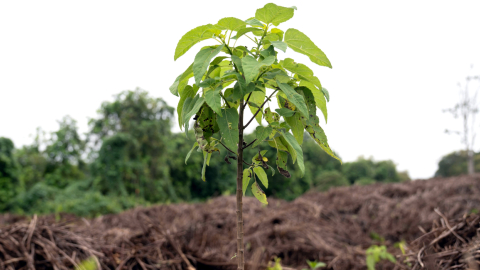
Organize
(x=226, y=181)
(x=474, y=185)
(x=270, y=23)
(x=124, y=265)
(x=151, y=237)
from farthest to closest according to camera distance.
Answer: (x=226, y=181) → (x=474, y=185) → (x=151, y=237) → (x=124, y=265) → (x=270, y=23)

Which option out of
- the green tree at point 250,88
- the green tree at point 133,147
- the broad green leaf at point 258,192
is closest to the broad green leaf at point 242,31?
the green tree at point 250,88

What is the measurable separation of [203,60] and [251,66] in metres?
0.15

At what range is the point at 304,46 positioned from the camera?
3.08 ft

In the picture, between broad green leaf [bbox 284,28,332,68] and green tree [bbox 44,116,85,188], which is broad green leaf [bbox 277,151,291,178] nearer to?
broad green leaf [bbox 284,28,332,68]

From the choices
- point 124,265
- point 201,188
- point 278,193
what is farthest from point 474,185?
point 201,188

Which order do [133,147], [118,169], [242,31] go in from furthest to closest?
1. [133,147]
2. [118,169]
3. [242,31]

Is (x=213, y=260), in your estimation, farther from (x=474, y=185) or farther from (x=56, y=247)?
(x=474, y=185)

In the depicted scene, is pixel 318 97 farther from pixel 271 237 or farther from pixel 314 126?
pixel 271 237

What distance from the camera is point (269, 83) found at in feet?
3.28

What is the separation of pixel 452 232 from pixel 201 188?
58.8 feet

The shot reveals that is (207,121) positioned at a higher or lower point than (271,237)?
higher

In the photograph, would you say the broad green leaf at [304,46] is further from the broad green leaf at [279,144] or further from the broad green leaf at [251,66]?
the broad green leaf at [279,144]

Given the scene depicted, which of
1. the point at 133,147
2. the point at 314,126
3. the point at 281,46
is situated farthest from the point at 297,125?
the point at 133,147

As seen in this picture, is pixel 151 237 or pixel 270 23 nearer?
pixel 270 23
